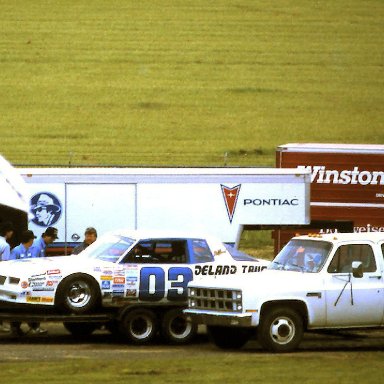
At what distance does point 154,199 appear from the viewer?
2545 cm

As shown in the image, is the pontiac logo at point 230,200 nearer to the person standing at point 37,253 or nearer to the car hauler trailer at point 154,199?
the car hauler trailer at point 154,199

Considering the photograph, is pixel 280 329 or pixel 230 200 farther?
pixel 230 200

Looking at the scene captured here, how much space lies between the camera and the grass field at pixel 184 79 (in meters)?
48.7

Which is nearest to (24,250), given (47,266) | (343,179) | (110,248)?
(110,248)

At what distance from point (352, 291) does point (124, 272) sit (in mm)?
3157

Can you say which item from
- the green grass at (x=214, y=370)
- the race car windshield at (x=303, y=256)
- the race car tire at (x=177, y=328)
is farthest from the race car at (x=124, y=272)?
the green grass at (x=214, y=370)

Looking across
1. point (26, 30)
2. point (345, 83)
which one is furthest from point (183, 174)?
point (26, 30)

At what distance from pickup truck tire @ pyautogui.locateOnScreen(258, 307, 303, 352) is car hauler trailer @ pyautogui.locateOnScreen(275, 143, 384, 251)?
11.6 meters

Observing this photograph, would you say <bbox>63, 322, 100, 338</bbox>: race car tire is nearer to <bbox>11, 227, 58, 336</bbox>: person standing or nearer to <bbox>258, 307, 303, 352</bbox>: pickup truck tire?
<bbox>11, 227, 58, 336</bbox>: person standing

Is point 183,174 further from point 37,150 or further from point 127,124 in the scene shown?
point 127,124

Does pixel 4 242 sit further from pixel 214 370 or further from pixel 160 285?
pixel 214 370

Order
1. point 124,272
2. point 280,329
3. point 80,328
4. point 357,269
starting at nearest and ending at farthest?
1. point 280,329
2. point 357,269
3. point 124,272
4. point 80,328

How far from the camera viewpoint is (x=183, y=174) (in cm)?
2559

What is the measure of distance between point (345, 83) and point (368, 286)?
39.9 m
